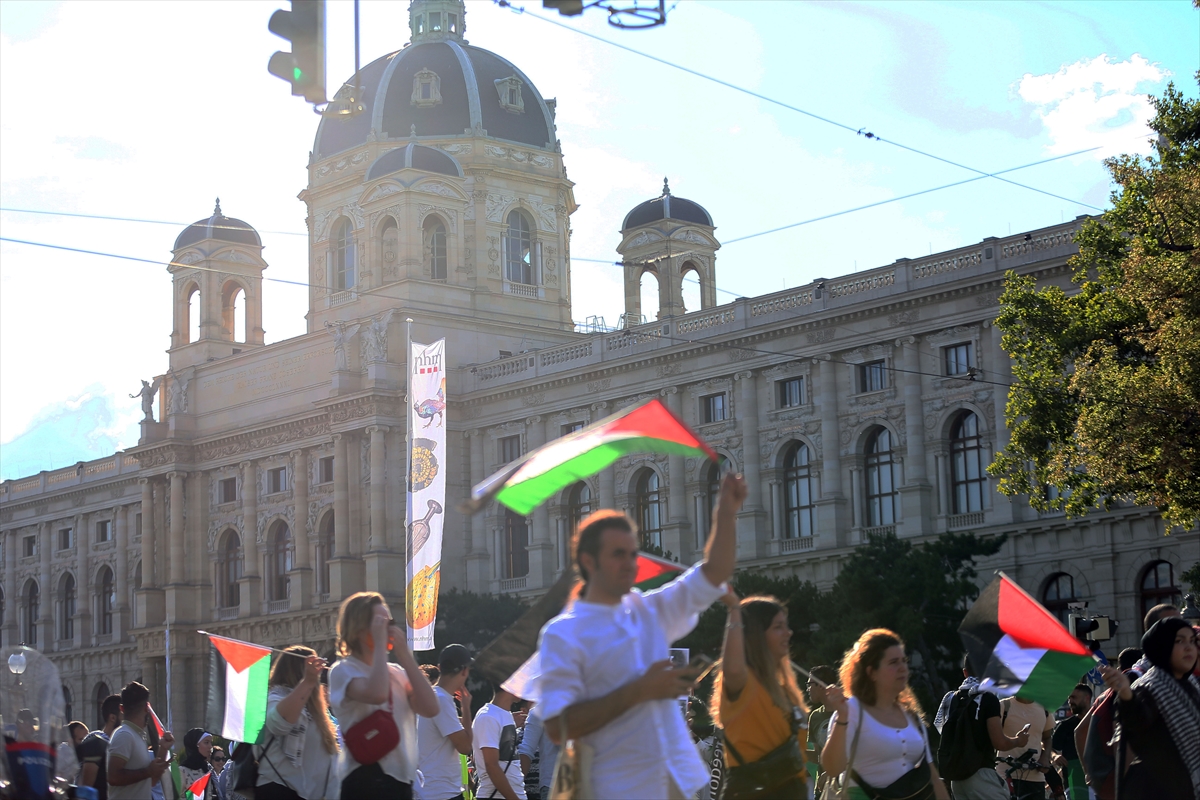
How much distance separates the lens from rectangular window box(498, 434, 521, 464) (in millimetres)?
53938

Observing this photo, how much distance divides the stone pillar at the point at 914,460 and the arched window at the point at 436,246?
70.2 ft

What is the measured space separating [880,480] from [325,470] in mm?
20737

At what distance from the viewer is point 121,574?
68.6 metres

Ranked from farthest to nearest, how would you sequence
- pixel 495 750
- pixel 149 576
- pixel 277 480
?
Answer: pixel 149 576 → pixel 277 480 → pixel 495 750

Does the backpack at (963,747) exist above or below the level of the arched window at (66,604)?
below

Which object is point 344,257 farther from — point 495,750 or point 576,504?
point 495,750

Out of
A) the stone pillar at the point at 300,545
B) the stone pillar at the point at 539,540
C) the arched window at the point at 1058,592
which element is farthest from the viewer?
the stone pillar at the point at 300,545

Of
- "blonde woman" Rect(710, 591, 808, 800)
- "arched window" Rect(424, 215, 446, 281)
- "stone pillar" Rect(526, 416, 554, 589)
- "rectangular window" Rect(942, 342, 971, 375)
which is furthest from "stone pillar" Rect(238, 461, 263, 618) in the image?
"blonde woman" Rect(710, 591, 808, 800)

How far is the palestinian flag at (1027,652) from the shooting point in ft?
26.9

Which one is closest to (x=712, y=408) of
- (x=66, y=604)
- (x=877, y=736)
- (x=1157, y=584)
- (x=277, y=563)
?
(x=1157, y=584)

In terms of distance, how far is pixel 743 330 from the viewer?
47.1 meters

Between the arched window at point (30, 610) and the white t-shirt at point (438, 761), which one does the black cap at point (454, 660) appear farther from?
the arched window at point (30, 610)

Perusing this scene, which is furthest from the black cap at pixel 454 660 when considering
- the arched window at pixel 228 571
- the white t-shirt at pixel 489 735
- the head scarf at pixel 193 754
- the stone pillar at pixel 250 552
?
the arched window at pixel 228 571

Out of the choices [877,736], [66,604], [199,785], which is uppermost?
[66,604]
